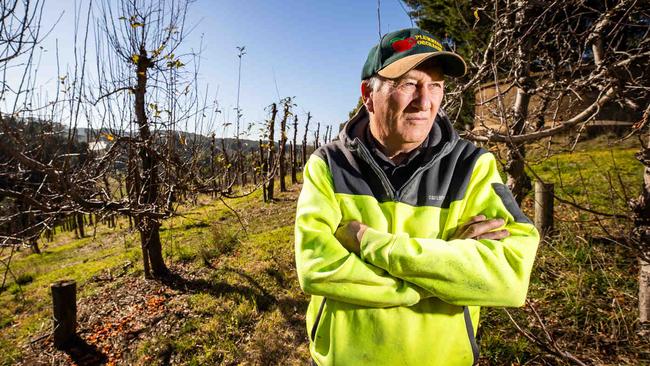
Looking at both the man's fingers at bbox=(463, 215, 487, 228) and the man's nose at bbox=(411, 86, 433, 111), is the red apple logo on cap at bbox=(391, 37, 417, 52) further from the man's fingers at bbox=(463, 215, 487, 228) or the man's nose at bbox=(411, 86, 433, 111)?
the man's fingers at bbox=(463, 215, 487, 228)

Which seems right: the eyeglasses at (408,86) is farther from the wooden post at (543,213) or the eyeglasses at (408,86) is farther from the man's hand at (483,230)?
the wooden post at (543,213)

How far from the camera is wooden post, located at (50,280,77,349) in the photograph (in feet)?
21.7

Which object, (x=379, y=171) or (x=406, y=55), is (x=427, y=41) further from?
(x=379, y=171)

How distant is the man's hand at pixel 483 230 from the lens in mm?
1365

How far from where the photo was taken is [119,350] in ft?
20.5

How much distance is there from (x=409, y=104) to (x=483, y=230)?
2.09 feet

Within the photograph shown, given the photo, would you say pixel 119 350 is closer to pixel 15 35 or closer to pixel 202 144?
pixel 202 144

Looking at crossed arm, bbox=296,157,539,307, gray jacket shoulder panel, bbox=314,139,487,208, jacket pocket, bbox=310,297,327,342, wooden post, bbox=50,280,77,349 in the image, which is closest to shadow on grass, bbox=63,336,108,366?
wooden post, bbox=50,280,77,349

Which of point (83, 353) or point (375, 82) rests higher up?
point (375, 82)

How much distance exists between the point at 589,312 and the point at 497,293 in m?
3.59

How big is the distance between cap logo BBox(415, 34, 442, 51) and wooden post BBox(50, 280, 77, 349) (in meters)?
8.48

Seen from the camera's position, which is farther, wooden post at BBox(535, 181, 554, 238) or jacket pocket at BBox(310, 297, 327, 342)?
wooden post at BBox(535, 181, 554, 238)

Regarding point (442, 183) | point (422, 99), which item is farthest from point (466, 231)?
point (422, 99)

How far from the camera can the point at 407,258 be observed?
4.21 ft
